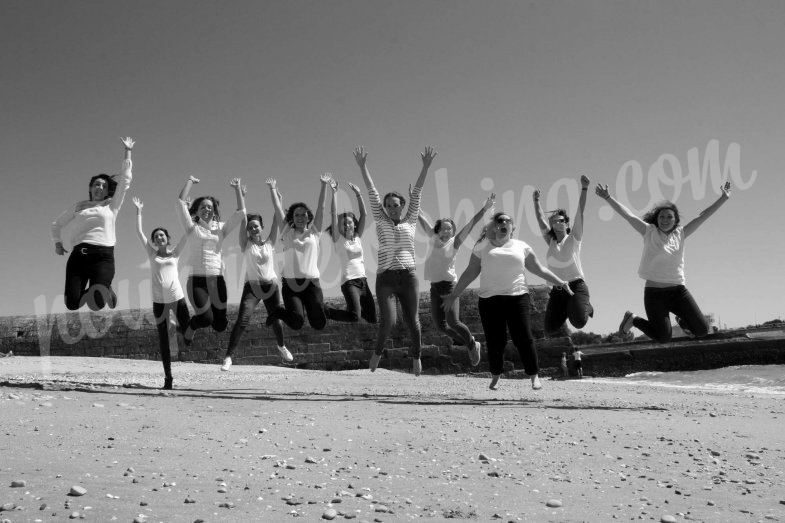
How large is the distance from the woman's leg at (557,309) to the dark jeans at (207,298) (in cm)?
397

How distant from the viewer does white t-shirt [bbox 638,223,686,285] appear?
7.47 metres

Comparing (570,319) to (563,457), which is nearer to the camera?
(563,457)

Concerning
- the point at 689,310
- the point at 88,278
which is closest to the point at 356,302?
the point at 88,278

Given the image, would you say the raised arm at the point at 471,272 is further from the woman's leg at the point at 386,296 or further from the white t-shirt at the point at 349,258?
the white t-shirt at the point at 349,258

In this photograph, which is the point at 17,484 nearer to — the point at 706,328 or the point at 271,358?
the point at 706,328

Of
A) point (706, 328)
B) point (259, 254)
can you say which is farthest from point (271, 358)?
point (706, 328)

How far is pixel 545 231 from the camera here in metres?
8.13


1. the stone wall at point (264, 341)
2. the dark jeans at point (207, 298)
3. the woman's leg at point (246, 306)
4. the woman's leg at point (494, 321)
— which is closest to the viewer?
the woman's leg at point (494, 321)

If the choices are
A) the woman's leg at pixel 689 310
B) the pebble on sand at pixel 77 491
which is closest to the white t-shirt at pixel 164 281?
the pebble on sand at pixel 77 491

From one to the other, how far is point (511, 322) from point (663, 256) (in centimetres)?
195

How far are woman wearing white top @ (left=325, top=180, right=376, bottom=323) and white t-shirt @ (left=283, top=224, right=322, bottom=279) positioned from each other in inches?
10.0

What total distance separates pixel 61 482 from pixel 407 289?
4580 mm

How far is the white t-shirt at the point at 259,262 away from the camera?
831 centimetres

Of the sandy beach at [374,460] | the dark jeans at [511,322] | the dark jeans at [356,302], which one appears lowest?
the sandy beach at [374,460]
